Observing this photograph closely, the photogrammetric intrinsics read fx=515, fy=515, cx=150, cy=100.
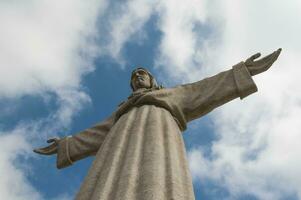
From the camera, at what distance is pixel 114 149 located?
5.53 m

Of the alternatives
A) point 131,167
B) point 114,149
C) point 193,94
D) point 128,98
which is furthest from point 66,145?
point 131,167

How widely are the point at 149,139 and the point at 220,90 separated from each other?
2234 millimetres

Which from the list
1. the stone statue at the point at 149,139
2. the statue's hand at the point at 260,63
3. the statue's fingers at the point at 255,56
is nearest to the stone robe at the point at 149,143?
the stone statue at the point at 149,139

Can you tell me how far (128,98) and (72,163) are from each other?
1.48m

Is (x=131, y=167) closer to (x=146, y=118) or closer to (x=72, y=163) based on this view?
(x=146, y=118)

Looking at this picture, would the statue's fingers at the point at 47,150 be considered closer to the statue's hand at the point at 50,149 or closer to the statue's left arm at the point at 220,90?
→ the statue's hand at the point at 50,149

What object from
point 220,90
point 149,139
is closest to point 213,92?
point 220,90

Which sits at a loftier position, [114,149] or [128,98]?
[128,98]

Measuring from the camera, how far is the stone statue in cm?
447

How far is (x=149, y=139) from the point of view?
5559mm

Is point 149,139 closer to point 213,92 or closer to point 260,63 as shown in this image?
point 213,92

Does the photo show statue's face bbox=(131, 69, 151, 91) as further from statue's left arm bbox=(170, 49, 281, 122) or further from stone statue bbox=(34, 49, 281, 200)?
statue's left arm bbox=(170, 49, 281, 122)

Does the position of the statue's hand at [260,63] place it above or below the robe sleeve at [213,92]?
above

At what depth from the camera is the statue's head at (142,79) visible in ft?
27.5
